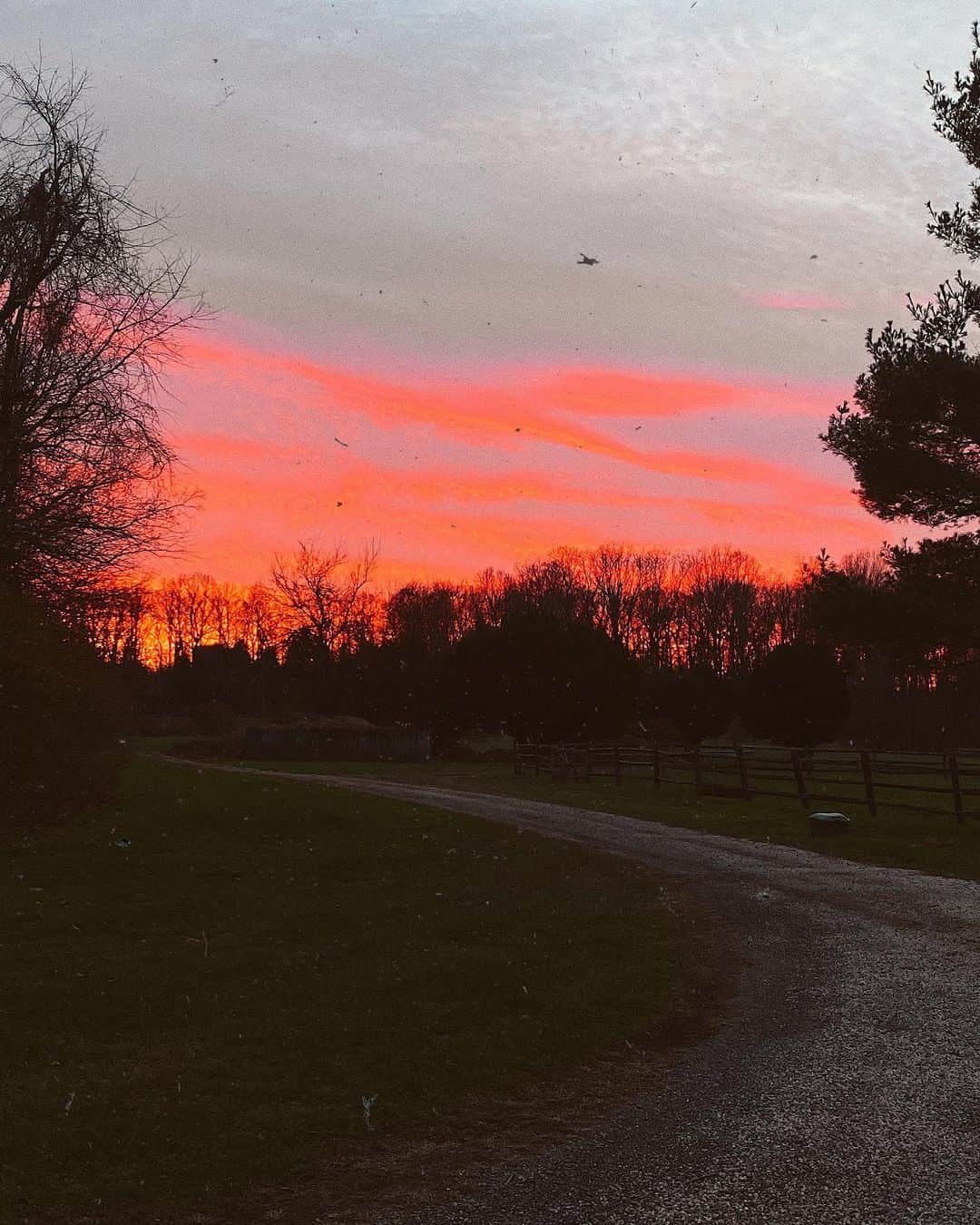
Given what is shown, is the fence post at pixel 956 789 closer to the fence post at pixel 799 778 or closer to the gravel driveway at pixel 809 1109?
the fence post at pixel 799 778

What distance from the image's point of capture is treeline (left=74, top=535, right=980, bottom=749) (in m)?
23.2

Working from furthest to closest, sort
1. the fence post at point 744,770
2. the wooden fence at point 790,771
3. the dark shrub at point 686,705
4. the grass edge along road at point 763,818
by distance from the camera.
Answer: the dark shrub at point 686,705 < the fence post at point 744,770 < the wooden fence at point 790,771 < the grass edge along road at point 763,818

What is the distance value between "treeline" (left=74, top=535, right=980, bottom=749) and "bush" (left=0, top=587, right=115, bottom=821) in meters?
1.01

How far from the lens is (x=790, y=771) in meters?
40.1

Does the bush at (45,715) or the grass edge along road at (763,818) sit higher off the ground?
the bush at (45,715)

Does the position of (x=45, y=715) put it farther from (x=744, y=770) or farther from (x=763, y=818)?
(x=744, y=770)

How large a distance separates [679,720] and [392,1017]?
63011 mm

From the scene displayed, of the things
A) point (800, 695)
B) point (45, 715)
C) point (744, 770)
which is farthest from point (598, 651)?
point (45, 715)

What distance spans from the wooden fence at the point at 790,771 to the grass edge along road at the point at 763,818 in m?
0.39

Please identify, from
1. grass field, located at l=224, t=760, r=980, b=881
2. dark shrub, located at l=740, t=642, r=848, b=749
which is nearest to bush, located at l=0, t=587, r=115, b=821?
grass field, located at l=224, t=760, r=980, b=881

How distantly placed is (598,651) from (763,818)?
113 ft

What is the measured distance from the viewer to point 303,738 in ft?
178

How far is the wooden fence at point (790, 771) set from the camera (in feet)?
78.6

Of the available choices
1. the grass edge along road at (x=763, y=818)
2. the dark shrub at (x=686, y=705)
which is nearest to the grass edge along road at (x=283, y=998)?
the grass edge along road at (x=763, y=818)
